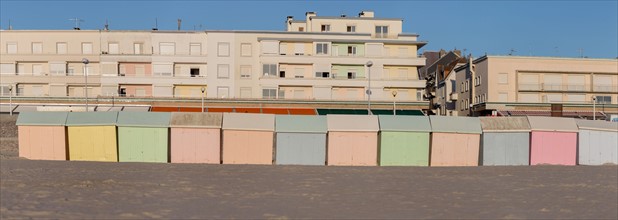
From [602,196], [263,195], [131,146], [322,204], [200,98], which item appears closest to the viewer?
[322,204]

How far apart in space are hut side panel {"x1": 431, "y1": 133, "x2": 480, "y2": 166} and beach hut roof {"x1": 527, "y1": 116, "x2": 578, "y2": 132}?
2.85 meters

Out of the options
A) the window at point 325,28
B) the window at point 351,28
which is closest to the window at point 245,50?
the window at point 325,28

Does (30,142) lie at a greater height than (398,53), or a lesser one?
lesser

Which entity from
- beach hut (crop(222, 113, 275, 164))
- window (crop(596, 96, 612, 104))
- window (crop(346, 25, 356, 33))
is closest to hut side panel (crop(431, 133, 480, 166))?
beach hut (crop(222, 113, 275, 164))

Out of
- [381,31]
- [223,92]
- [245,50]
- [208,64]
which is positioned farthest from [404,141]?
[381,31]

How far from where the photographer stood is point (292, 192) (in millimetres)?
18609

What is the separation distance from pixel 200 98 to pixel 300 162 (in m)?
39.7

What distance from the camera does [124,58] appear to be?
227ft

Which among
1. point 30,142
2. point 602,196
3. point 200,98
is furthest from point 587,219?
point 200,98

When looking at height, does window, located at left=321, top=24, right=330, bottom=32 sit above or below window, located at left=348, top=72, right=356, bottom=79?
above

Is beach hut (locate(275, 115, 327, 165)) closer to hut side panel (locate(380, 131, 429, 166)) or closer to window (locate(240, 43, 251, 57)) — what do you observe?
hut side panel (locate(380, 131, 429, 166))

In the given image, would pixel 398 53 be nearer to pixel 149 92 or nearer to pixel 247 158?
pixel 149 92

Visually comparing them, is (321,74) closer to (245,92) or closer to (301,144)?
(245,92)

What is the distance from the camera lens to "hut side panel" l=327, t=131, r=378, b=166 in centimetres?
2989
